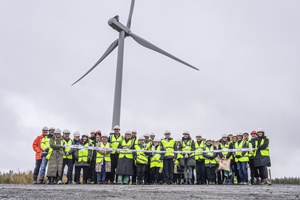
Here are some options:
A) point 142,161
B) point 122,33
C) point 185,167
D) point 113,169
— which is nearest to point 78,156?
point 113,169

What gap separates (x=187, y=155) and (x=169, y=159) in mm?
1068

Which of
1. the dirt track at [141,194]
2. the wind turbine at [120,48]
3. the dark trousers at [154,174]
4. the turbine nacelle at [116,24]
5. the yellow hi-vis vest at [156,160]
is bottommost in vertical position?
the dirt track at [141,194]

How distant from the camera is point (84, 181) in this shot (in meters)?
13.4

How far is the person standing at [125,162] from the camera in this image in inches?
506

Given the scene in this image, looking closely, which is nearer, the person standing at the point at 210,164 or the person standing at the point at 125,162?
the person standing at the point at 125,162

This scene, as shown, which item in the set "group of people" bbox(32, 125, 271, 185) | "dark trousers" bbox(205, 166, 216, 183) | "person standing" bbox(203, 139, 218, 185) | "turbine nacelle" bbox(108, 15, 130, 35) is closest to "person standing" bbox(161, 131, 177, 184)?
"group of people" bbox(32, 125, 271, 185)

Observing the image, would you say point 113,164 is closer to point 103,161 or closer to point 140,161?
point 103,161

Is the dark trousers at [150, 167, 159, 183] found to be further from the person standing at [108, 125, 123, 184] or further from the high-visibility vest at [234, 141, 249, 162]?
the high-visibility vest at [234, 141, 249, 162]

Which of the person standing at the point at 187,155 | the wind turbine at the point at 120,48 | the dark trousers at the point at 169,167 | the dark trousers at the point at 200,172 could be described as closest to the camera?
→ the dark trousers at the point at 169,167

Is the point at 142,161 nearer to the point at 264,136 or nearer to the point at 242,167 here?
the point at 242,167

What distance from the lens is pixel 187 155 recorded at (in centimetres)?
1455

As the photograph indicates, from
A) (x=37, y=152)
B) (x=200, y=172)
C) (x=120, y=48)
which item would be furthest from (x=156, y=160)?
(x=120, y=48)

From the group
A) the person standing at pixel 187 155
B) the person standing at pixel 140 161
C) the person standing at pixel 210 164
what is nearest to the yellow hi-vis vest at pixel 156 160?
the person standing at pixel 140 161

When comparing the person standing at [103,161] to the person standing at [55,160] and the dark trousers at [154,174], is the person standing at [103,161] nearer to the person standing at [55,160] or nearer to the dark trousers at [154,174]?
the person standing at [55,160]
